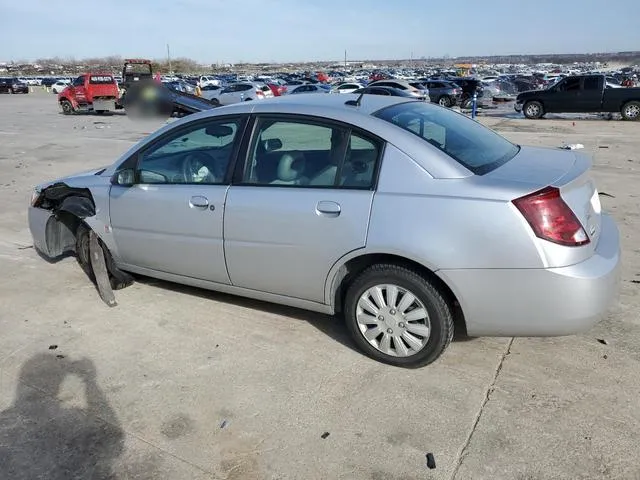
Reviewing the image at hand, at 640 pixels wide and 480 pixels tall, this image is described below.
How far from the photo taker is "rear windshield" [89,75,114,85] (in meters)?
26.0

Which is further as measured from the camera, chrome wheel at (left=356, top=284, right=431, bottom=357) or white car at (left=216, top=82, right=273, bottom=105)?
white car at (left=216, top=82, right=273, bottom=105)

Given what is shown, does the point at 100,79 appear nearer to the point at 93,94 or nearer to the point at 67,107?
the point at 93,94

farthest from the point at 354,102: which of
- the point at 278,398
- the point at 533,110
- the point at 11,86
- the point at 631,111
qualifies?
the point at 11,86

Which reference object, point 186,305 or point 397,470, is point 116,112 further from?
point 397,470

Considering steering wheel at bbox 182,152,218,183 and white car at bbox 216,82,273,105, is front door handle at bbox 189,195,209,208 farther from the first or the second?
white car at bbox 216,82,273,105

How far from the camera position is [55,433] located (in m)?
2.87

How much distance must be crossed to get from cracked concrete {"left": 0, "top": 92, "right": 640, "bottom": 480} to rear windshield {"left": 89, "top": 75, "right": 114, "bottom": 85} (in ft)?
79.7

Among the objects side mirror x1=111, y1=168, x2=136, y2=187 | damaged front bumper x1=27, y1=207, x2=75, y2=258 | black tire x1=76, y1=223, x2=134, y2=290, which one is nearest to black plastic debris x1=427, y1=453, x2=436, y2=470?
side mirror x1=111, y1=168, x2=136, y2=187

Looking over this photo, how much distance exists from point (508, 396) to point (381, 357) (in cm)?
77

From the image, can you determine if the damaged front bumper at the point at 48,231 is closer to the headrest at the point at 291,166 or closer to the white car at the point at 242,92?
the headrest at the point at 291,166

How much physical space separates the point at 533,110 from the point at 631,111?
11.3 feet

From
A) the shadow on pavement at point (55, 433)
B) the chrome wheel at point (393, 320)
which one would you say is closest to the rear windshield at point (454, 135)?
the chrome wheel at point (393, 320)

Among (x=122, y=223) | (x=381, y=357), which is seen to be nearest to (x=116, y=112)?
(x=122, y=223)

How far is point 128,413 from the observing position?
3018 mm
